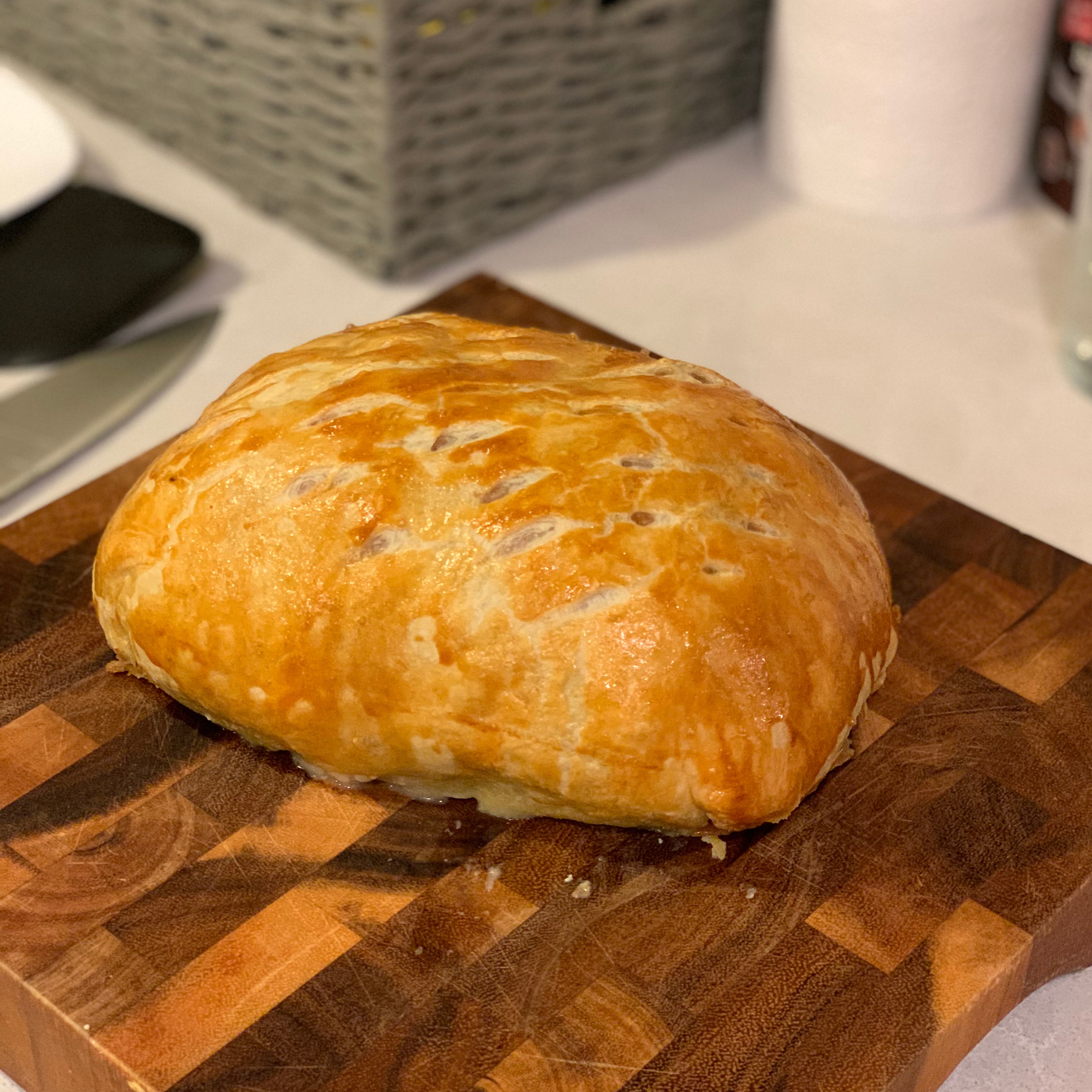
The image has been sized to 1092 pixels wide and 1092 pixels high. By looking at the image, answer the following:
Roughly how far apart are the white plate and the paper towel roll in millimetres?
766

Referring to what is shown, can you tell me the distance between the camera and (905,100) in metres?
1.56

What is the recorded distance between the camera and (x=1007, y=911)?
86 cm

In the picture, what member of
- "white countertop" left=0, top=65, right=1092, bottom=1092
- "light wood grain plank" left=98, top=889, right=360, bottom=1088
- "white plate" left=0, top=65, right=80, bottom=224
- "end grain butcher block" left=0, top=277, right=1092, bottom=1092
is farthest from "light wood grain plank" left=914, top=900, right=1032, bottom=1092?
"white plate" left=0, top=65, right=80, bottom=224

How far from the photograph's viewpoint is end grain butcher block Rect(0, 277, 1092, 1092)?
0.79 meters

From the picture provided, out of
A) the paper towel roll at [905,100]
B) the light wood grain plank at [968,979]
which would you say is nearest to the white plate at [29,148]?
the paper towel roll at [905,100]

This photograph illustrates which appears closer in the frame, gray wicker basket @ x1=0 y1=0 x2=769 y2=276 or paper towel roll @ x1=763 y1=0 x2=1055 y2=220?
gray wicker basket @ x1=0 y1=0 x2=769 y2=276

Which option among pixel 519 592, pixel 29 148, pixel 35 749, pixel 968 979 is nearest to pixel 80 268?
pixel 29 148

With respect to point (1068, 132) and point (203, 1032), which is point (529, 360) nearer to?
point (203, 1032)

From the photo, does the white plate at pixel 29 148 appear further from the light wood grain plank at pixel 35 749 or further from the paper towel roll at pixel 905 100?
the paper towel roll at pixel 905 100

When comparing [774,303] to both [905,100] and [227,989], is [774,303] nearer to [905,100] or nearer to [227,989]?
[905,100]

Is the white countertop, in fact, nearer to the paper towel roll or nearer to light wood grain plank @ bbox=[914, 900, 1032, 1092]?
the paper towel roll

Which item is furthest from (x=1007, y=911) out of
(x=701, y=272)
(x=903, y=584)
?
(x=701, y=272)

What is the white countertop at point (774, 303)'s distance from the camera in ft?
4.58

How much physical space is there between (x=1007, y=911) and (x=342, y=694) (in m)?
0.41
